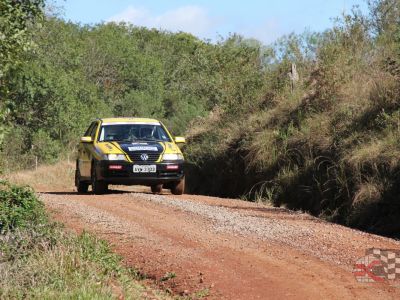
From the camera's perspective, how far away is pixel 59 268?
9.24m

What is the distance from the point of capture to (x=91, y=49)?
6519cm

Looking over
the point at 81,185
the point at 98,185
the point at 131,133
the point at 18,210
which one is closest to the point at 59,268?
the point at 18,210

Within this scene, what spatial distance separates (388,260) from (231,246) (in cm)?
203

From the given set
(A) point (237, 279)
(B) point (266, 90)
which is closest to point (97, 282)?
(A) point (237, 279)

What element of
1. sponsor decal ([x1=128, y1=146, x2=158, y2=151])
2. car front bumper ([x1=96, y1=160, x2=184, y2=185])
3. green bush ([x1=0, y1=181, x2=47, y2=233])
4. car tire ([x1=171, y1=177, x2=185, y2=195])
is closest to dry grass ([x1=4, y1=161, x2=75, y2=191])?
car tire ([x1=171, y1=177, x2=185, y2=195])

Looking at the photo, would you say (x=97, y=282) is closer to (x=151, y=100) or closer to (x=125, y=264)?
(x=125, y=264)

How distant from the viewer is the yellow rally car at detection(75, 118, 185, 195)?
19594mm

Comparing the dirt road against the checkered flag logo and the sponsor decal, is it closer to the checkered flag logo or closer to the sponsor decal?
the checkered flag logo

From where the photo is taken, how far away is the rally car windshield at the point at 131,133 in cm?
Answer: 2055

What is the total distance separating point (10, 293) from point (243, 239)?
4.69 metres

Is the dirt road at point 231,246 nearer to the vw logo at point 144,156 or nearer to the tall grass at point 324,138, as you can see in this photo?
the tall grass at point 324,138

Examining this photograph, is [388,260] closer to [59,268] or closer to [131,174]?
[59,268]

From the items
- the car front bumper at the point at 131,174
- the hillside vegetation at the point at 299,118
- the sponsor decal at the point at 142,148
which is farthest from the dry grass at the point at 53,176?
the sponsor decal at the point at 142,148

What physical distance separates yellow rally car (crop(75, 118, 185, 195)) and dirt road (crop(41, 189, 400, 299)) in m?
2.07
